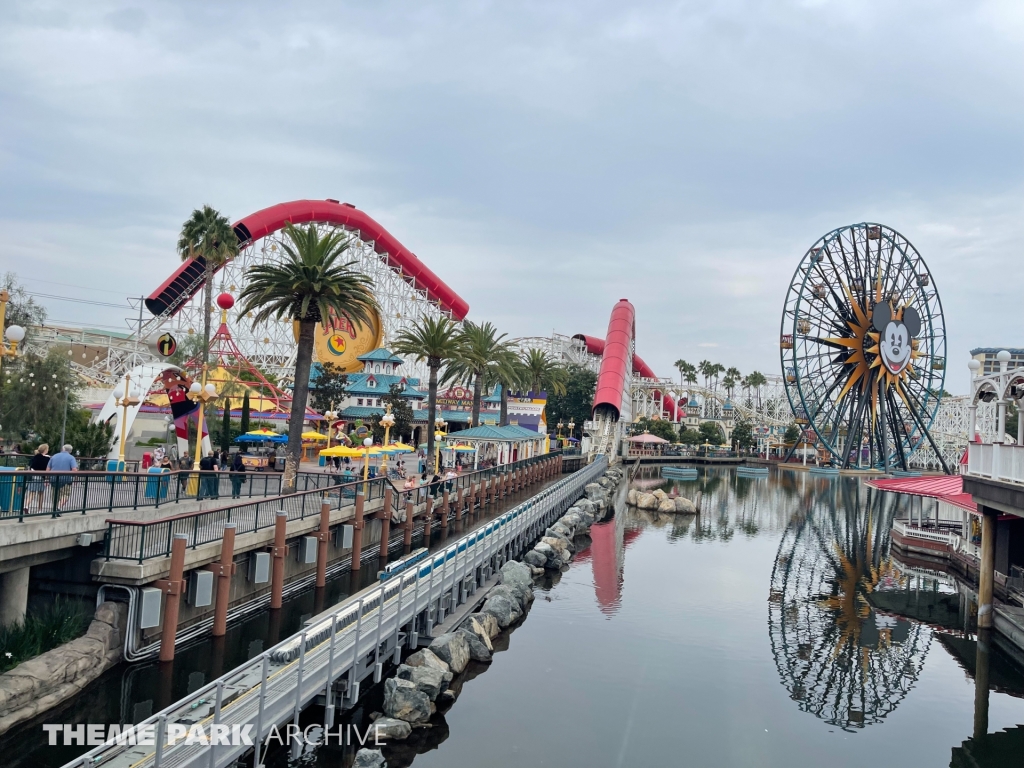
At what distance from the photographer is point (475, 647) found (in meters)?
19.6

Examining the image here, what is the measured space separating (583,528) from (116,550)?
96.0 feet

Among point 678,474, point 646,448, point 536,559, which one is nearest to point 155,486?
point 536,559

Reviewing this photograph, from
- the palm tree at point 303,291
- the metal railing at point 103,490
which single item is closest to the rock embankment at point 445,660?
the metal railing at point 103,490

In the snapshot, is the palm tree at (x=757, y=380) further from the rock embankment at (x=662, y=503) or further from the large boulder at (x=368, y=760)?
the large boulder at (x=368, y=760)

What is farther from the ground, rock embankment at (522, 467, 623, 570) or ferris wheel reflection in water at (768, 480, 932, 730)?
rock embankment at (522, 467, 623, 570)

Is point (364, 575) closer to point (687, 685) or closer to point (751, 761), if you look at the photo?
point (687, 685)

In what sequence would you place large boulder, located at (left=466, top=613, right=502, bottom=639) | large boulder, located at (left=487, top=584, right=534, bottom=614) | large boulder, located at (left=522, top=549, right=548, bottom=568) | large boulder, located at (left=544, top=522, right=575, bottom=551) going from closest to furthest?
large boulder, located at (left=466, top=613, right=502, bottom=639) → large boulder, located at (left=487, top=584, right=534, bottom=614) → large boulder, located at (left=522, top=549, right=548, bottom=568) → large boulder, located at (left=544, top=522, right=575, bottom=551)

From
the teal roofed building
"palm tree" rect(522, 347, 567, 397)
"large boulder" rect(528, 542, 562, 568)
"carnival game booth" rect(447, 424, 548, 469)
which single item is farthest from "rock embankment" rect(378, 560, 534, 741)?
"palm tree" rect(522, 347, 567, 397)

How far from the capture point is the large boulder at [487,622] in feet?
Result: 68.7

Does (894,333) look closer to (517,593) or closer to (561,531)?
(561,531)

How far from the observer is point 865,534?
156ft

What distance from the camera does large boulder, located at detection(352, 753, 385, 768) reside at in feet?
41.9

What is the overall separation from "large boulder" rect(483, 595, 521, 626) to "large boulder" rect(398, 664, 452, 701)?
5.76m

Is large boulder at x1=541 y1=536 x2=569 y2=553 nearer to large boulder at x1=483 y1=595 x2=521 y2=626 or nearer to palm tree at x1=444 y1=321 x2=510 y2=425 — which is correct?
large boulder at x1=483 y1=595 x2=521 y2=626
